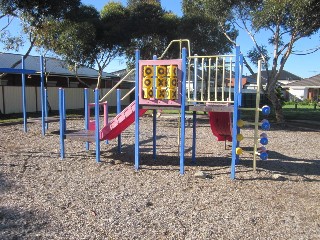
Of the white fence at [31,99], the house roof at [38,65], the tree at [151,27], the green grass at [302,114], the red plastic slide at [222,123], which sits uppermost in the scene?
the tree at [151,27]

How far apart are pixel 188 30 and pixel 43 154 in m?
11.7

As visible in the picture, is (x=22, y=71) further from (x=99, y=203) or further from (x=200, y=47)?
(x=200, y=47)

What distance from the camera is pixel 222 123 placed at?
343 inches

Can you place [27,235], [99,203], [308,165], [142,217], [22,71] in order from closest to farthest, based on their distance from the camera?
[27,235] → [142,217] → [99,203] → [308,165] → [22,71]

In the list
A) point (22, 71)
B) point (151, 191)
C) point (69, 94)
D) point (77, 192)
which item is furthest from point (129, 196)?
point (69, 94)

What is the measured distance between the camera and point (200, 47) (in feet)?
59.1

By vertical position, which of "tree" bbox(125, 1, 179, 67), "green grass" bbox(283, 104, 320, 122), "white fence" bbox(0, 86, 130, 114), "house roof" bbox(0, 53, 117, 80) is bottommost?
"green grass" bbox(283, 104, 320, 122)

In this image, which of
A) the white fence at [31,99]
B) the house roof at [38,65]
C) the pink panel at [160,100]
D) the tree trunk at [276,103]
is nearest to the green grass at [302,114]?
the tree trunk at [276,103]

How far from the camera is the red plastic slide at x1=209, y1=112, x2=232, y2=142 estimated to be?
8.62 meters

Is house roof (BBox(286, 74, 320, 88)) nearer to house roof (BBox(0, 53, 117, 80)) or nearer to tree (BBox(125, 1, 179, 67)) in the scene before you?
house roof (BBox(0, 53, 117, 80))

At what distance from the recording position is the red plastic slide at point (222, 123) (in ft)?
28.3

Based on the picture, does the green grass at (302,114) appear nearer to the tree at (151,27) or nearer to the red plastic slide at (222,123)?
the tree at (151,27)

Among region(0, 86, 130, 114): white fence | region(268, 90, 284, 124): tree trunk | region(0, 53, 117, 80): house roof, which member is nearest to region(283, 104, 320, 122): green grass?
region(268, 90, 284, 124): tree trunk

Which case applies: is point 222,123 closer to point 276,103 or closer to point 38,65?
point 276,103
